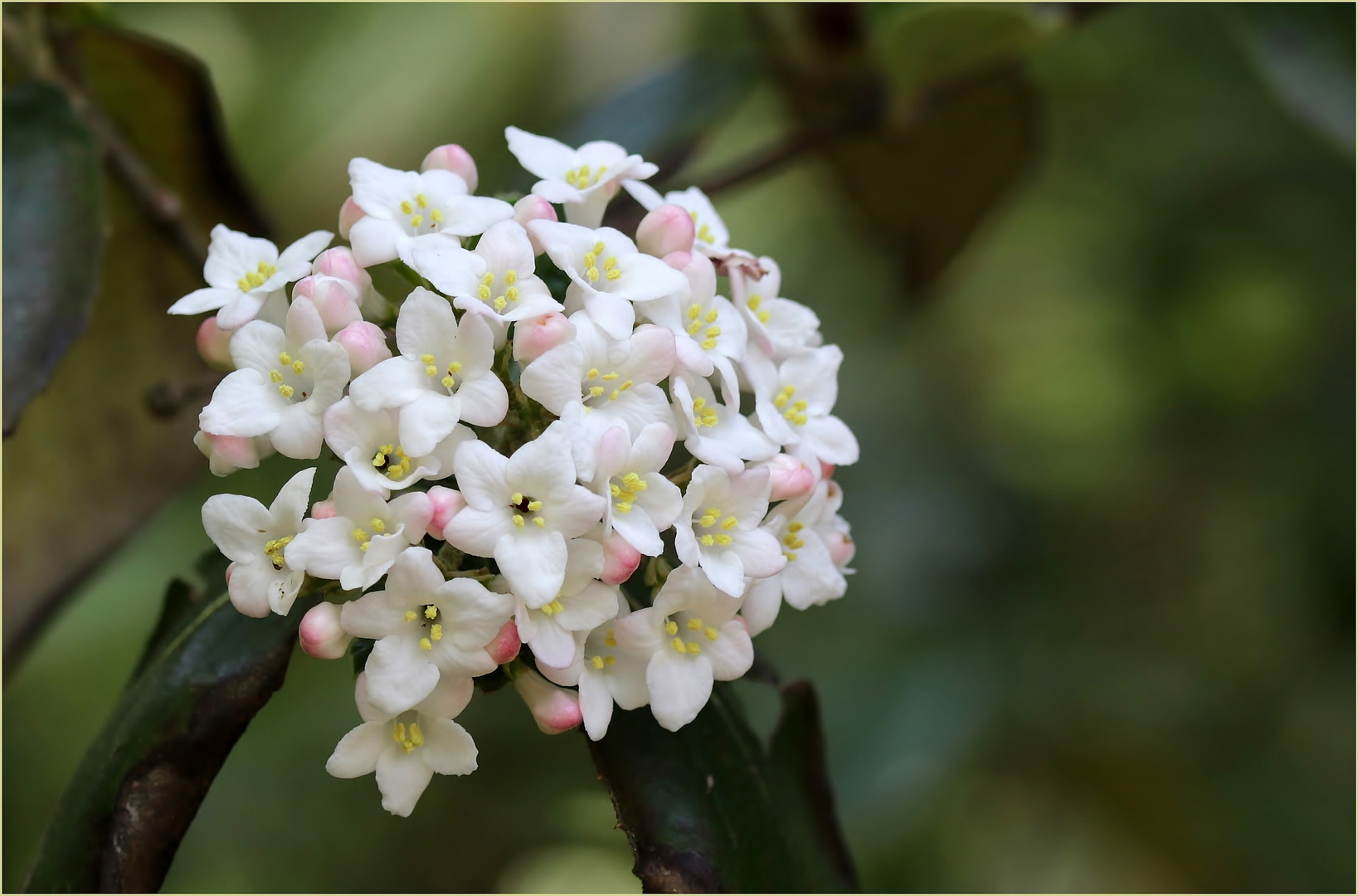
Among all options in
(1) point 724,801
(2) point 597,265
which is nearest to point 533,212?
(2) point 597,265

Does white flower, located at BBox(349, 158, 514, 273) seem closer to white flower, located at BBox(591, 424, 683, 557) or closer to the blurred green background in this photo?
white flower, located at BBox(591, 424, 683, 557)

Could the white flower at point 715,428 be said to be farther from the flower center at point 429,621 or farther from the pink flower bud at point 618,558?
the flower center at point 429,621

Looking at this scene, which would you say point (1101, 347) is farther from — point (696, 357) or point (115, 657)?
point (115, 657)

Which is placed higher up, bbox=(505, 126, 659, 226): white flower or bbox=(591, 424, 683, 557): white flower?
bbox=(505, 126, 659, 226): white flower

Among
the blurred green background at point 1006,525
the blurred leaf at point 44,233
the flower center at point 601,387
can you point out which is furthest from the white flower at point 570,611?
the blurred green background at point 1006,525

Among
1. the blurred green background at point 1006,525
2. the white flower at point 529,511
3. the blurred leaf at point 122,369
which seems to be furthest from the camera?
the blurred green background at point 1006,525

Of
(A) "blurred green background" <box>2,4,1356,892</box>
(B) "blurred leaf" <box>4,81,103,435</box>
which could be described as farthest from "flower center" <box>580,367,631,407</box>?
(A) "blurred green background" <box>2,4,1356,892</box>
